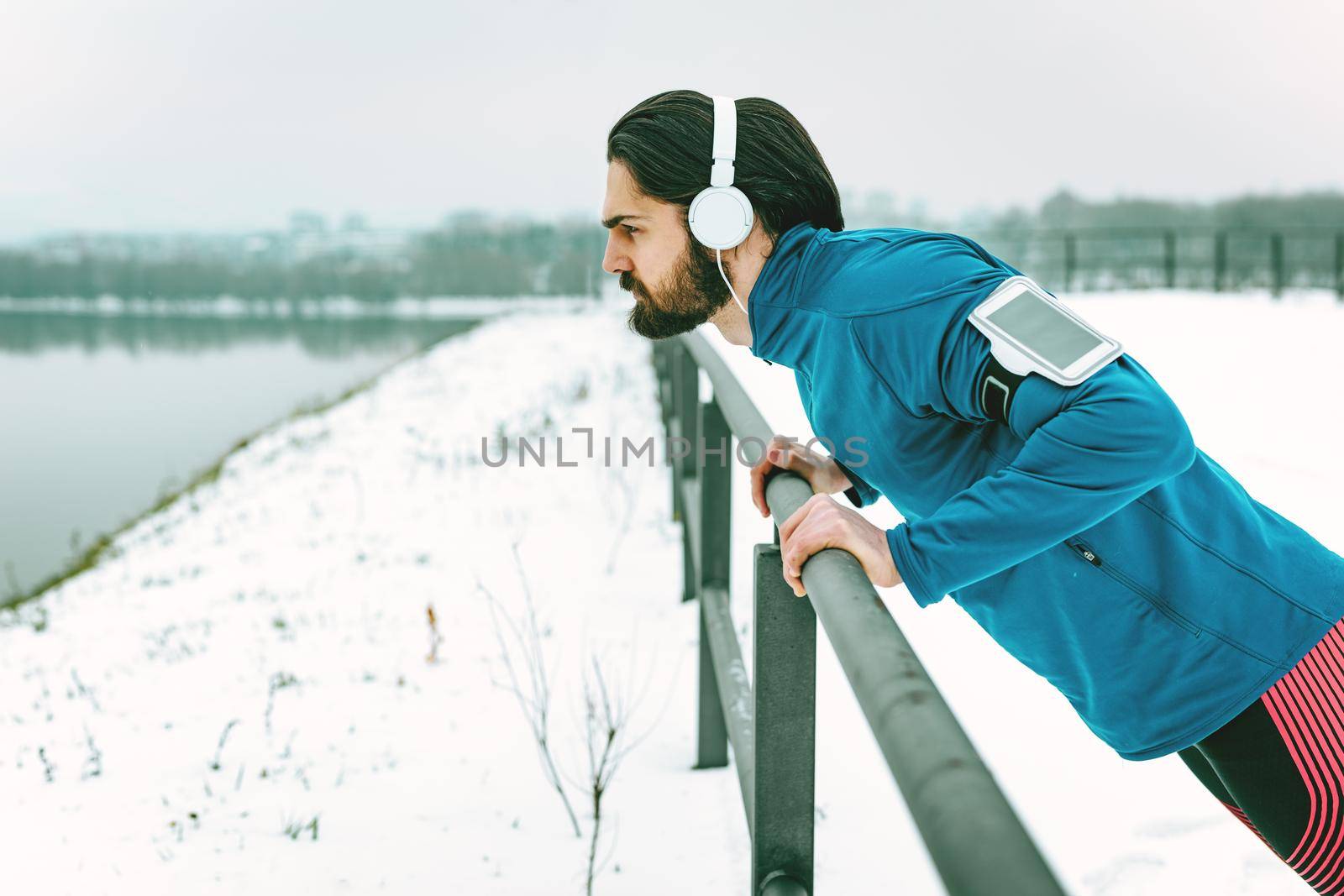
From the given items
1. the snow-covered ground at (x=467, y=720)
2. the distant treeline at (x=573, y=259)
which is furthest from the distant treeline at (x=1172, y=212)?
the snow-covered ground at (x=467, y=720)

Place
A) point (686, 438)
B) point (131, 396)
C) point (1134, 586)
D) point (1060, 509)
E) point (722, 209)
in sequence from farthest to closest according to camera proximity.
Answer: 1. point (131, 396)
2. point (686, 438)
3. point (722, 209)
4. point (1134, 586)
5. point (1060, 509)

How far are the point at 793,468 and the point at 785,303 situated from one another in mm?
331

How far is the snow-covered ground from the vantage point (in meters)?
2.49

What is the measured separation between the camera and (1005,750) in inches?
117

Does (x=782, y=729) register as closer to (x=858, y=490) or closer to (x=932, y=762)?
(x=858, y=490)

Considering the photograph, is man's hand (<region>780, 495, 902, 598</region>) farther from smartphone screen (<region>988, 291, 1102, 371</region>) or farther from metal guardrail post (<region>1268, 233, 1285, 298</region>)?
metal guardrail post (<region>1268, 233, 1285, 298</region>)

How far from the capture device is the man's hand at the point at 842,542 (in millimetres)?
1163

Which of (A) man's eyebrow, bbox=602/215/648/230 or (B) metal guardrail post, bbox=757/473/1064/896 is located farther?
(A) man's eyebrow, bbox=602/215/648/230

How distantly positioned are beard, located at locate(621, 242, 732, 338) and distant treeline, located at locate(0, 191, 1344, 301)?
0.22 metres

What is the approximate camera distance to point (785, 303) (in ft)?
4.83

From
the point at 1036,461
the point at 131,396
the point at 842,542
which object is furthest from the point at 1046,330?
the point at 131,396

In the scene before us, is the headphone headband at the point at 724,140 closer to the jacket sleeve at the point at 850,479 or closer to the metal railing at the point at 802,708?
the jacket sleeve at the point at 850,479

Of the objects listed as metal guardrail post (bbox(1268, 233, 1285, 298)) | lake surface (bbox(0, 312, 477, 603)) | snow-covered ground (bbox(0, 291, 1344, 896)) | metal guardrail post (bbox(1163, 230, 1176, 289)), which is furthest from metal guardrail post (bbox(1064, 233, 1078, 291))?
lake surface (bbox(0, 312, 477, 603))

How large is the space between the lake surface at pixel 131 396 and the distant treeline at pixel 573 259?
2015 mm
